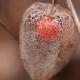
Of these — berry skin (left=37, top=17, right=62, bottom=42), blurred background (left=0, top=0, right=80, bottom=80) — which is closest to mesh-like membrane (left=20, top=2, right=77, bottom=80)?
berry skin (left=37, top=17, right=62, bottom=42)

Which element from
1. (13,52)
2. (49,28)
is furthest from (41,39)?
(13,52)

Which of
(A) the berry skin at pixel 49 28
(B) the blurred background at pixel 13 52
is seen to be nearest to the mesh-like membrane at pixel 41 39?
(A) the berry skin at pixel 49 28

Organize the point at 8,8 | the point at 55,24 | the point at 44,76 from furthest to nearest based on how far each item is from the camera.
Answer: the point at 8,8
the point at 44,76
the point at 55,24

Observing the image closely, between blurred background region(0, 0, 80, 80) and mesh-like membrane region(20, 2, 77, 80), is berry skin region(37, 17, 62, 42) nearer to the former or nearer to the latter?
mesh-like membrane region(20, 2, 77, 80)

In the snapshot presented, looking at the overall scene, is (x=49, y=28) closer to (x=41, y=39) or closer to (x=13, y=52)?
(x=41, y=39)

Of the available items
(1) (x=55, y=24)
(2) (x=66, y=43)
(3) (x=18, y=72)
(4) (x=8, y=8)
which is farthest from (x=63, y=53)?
(4) (x=8, y=8)

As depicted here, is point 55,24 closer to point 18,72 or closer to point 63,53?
point 63,53
